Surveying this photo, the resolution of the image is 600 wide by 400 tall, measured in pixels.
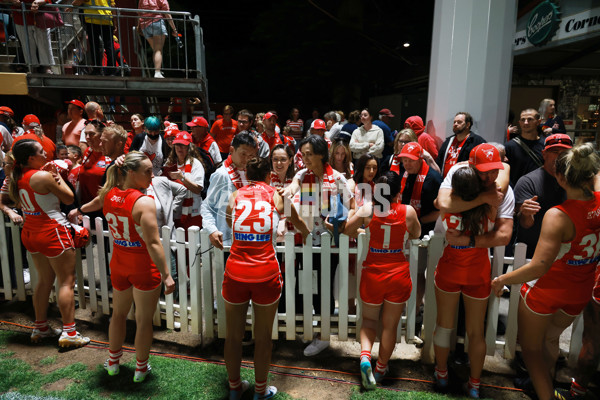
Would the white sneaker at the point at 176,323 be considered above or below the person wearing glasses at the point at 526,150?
below

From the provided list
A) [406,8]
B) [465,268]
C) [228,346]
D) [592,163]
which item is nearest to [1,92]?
[228,346]

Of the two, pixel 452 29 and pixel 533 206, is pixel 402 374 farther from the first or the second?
Result: pixel 452 29

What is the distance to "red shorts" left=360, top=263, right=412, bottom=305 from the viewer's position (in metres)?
3.25

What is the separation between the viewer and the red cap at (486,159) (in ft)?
9.66

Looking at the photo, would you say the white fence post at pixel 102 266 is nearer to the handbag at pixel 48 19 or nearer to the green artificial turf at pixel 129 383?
the green artificial turf at pixel 129 383

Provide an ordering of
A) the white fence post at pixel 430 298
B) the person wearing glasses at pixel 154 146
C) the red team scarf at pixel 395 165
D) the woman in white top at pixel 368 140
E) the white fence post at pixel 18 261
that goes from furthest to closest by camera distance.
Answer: the woman in white top at pixel 368 140 → the person wearing glasses at pixel 154 146 → the red team scarf at pixel 395 165 → the white fence post at pixel 18 261 → the white fence post at pixel 430 298

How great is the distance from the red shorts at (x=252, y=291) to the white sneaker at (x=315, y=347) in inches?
45.9

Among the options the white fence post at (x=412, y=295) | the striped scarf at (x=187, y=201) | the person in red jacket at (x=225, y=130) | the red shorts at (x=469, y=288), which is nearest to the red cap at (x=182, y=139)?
the striped scarf at (x=187, y=201)

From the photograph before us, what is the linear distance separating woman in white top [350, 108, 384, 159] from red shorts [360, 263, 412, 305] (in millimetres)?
4552

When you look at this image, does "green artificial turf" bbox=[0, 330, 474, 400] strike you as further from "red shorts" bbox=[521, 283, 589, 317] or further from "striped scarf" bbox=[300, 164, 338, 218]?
"striped scarf" bbox=[300, 164, 338, 218]

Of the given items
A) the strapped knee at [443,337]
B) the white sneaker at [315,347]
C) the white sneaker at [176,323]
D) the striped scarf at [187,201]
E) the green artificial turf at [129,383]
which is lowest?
the green artificial turf at [129,383]

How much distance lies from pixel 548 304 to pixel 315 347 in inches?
83.5

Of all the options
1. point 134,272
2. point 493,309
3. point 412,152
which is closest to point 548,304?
point 493,309

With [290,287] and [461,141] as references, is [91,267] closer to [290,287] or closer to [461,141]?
[290,287]
